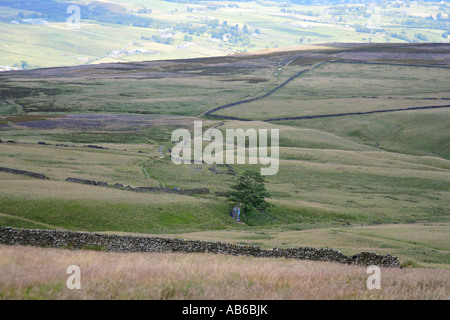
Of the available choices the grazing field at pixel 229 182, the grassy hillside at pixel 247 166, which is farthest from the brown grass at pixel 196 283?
the grassy hillside at pixel 247 166

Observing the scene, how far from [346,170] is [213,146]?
2498 cm

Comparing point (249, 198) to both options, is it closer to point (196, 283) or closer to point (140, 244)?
point (140, 244)

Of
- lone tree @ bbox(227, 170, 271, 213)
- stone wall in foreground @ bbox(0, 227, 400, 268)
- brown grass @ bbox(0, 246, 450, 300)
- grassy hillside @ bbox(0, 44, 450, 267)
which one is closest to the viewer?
brown grass @ bbox(0, 246, 450, 300)

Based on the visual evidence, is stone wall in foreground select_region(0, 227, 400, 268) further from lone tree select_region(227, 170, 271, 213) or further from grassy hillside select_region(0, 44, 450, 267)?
lone tree select_region(227, 170, 271, 213)

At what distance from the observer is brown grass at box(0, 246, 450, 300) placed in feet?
35.0

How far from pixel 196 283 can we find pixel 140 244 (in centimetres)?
1150

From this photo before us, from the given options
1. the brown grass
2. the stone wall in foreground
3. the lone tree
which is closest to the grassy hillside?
the lone tree

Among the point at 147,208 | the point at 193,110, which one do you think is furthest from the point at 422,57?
the point at 147,208

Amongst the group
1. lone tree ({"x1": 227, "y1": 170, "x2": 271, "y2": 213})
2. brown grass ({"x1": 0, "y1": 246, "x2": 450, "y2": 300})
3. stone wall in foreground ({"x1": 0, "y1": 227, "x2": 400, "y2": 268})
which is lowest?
lone tree ({"x1": 227, "y1": 170, "x2": 271, "y2": 213})

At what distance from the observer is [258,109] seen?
4562 inches

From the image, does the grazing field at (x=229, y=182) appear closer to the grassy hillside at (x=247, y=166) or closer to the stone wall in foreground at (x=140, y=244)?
the grassy hillside at (x=247, y=166)

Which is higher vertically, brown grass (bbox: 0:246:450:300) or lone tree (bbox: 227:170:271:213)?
brown grass (bbox: 0:246:450:300)

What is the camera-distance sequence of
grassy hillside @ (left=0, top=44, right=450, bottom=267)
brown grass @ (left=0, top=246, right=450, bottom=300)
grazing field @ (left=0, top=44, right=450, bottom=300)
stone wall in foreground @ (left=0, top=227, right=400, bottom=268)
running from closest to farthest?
brown grass @ (left=0, top=246, right=450, bottom=300), grazing field @ (left=0, top=44, right=450, bottom=300), stone wall in foreground @ (left=0, top=227, right=400, bottom=268), grassy hillside @ (left=0, top=44, right=450, bottom=267)

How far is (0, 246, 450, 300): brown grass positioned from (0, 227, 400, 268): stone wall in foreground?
5.77 metres
